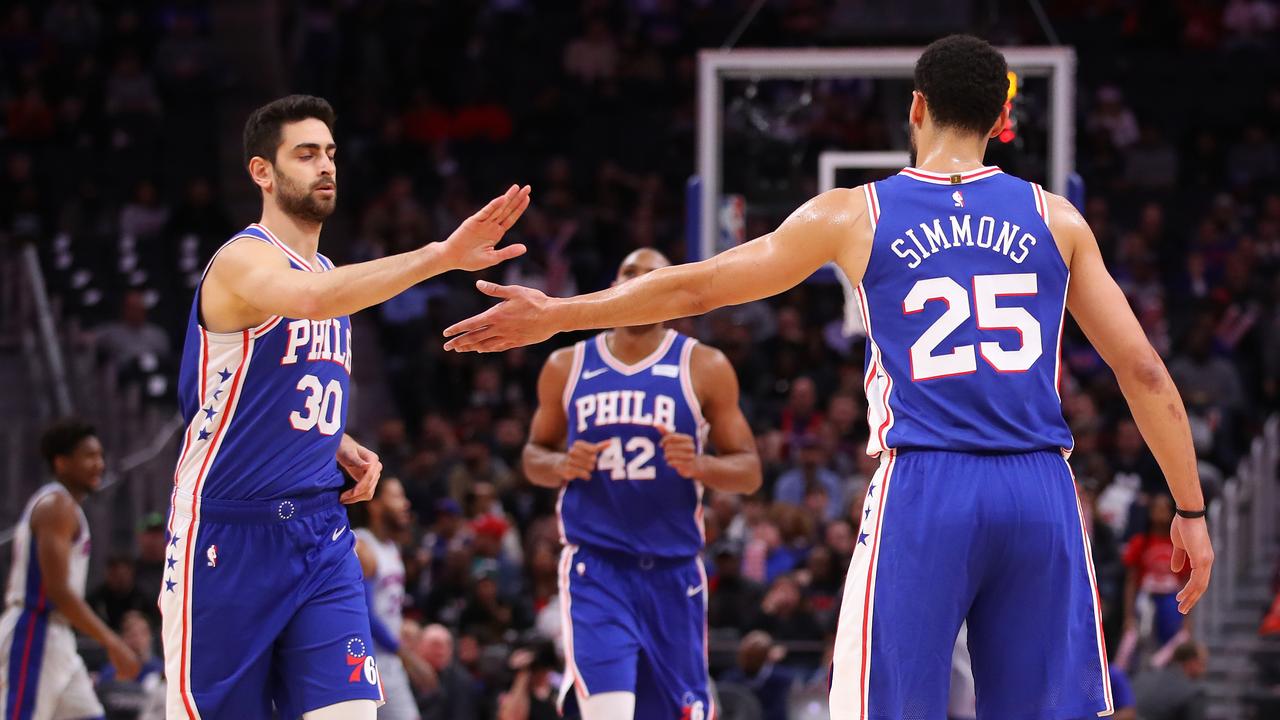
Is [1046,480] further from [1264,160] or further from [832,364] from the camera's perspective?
[1264,160]

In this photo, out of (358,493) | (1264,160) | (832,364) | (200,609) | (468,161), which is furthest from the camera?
(468,161)

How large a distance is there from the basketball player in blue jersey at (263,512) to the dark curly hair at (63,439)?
10.9ft

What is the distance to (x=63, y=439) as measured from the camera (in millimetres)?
8867

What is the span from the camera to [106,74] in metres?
21.4

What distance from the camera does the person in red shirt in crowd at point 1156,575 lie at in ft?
41.5

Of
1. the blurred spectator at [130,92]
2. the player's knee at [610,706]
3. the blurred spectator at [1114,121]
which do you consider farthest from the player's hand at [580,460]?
the blurred spectator at [130,92]

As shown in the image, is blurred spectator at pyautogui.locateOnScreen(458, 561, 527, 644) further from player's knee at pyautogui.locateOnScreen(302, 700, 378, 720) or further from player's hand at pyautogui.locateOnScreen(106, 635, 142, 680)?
player's knee at pyautogui.locateOnScreen(302, 700, 378, 720)

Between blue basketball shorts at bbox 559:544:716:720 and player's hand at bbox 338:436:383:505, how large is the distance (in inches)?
64.5

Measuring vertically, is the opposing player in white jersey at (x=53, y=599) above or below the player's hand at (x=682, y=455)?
below

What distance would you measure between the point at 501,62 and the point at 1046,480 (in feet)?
58.3

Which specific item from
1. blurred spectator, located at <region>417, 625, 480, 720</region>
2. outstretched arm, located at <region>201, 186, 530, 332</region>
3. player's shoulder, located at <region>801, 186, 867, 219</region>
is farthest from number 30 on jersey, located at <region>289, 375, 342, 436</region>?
blurred spectator, located at <region>417, 625, 480, 720</region>

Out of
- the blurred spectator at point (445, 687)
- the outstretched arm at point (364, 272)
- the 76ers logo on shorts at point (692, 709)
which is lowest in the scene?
the blurred spectator at point (445, 687)

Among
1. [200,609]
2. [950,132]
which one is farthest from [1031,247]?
[200,609]

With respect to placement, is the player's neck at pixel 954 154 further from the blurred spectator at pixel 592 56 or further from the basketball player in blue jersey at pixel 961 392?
the blurred spectator at pixel 592 56
